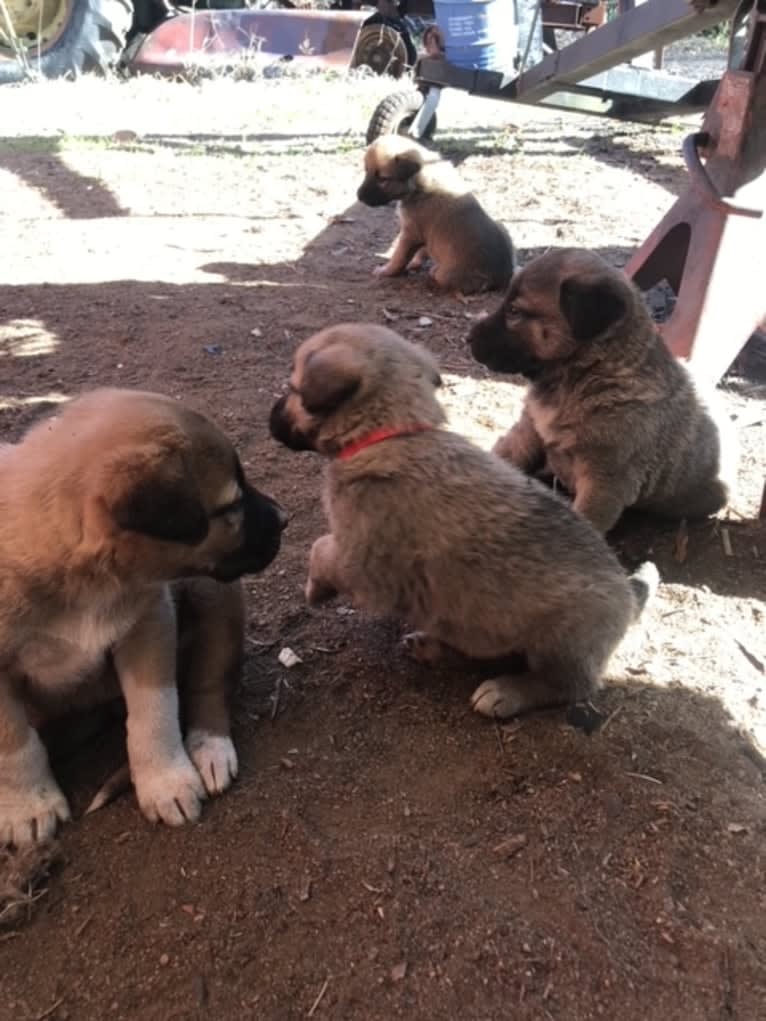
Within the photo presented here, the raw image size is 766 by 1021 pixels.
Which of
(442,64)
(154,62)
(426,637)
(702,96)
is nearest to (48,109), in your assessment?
(154,62)

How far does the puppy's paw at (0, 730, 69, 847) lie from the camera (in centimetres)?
263

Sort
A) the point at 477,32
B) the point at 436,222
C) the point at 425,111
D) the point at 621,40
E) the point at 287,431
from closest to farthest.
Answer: the point at 287,431
the point at 621,40
the point at 436,222
the point at 425,111
the point at 477,32

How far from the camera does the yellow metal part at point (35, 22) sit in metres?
14.3

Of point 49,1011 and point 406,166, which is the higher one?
point 406,166

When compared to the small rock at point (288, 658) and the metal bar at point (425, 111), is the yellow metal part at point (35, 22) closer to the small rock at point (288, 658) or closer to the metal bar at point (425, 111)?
the metal bar at point (425, 111)

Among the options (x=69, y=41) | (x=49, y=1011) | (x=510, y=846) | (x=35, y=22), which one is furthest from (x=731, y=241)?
(x=35, y=22)

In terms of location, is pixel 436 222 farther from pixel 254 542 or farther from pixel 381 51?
pixel 381 51

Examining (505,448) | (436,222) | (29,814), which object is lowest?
(29,814)

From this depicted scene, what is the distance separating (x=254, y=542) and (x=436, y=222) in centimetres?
530

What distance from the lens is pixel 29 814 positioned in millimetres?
2660

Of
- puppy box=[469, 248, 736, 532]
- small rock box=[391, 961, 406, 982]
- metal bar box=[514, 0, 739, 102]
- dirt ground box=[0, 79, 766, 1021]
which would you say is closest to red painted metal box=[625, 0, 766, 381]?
dirt ground box=[0, 79, 766, 1021]

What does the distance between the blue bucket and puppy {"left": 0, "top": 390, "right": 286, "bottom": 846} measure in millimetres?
9995

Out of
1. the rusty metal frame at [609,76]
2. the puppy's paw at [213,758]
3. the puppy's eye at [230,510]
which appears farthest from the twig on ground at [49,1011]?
the rusty metal frame at [609,76]

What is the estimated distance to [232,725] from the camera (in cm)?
311
